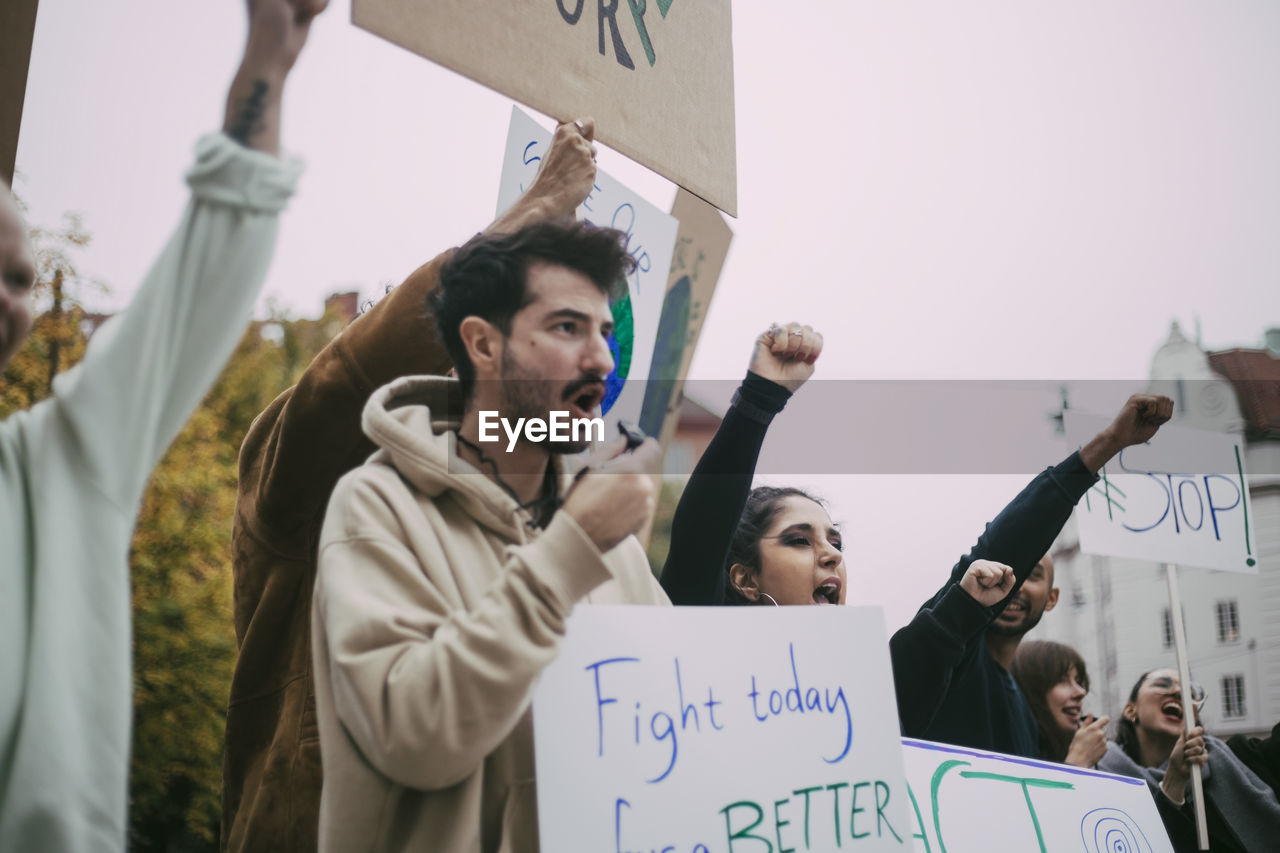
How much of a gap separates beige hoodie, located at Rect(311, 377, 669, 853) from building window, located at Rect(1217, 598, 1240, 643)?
3582 centimetres

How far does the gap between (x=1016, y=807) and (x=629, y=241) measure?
1.45 metres

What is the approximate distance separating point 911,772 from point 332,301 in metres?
19.0

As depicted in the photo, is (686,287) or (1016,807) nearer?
(1016,807)

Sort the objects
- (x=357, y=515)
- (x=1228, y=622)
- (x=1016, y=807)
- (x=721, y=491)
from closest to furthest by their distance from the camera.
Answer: (x=357, y=515), (x=721, y=491), (x=1016, y=807), (x=1228, y=622)

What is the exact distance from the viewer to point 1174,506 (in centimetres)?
353

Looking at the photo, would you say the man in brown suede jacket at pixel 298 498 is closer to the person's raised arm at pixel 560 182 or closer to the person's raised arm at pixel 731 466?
the person's raised arm at pixel 560 182

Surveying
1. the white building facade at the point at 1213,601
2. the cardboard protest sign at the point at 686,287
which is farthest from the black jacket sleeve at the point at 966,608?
the white building facade at the point at 1213,601

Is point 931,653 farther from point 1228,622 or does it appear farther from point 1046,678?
point 1228,622

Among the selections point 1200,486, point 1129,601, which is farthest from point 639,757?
point 1129,601

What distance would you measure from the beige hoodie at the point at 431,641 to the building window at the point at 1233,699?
3526cm

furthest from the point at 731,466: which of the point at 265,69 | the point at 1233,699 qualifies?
the point at 1233,699

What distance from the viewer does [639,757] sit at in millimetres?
1533

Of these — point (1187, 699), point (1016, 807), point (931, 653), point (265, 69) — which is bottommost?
point (1016, 807)

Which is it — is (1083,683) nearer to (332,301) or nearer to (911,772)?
(911,772)
